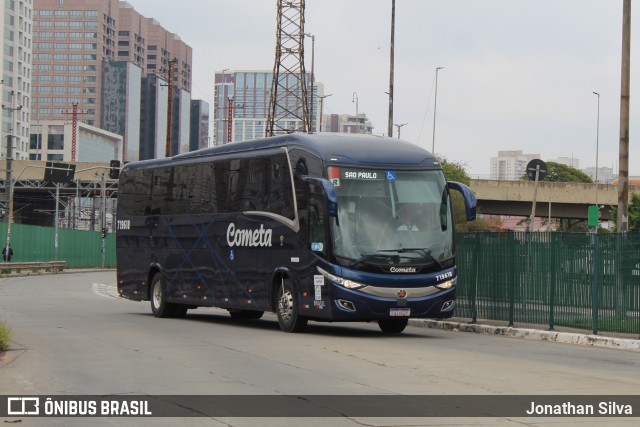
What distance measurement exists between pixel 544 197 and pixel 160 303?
5826 centimetres

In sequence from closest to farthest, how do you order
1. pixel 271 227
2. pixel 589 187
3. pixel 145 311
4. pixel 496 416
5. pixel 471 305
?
pixel 496 416
pixel 271 227
pixel 471 305
pixel 145 311
pixel 589 187

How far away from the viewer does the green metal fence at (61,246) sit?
71.6 meters

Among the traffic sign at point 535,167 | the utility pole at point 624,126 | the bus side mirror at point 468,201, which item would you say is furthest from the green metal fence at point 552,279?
the traffic sign at point 535,167

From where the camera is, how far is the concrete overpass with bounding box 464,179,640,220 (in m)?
81.0

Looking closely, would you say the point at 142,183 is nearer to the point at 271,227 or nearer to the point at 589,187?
the point at 271,227

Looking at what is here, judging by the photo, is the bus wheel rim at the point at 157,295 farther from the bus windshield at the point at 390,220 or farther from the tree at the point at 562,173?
the tree at the point at 562,173

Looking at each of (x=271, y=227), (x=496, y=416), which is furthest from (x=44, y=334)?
(x=496, y=416)

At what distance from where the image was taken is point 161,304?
26375 mm

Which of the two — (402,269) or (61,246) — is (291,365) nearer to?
(402,269)

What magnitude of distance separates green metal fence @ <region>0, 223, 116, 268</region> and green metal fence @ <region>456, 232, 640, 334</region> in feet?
167

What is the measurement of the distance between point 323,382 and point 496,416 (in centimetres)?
308

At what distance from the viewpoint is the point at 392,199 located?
20.0 meters

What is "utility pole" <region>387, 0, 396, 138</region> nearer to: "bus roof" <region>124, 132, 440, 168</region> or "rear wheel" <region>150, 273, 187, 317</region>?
"rear wheel" <region>150, 273, 187, 317</region>

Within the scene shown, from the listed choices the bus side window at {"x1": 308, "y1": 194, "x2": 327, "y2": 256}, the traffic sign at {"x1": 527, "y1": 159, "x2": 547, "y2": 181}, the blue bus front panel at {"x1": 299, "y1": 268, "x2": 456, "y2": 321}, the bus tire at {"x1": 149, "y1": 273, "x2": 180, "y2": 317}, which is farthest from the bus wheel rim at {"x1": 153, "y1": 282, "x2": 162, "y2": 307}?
the traffic sign at {"x1": 527, "y1": 159, "x2": 547, "y2": 181}
